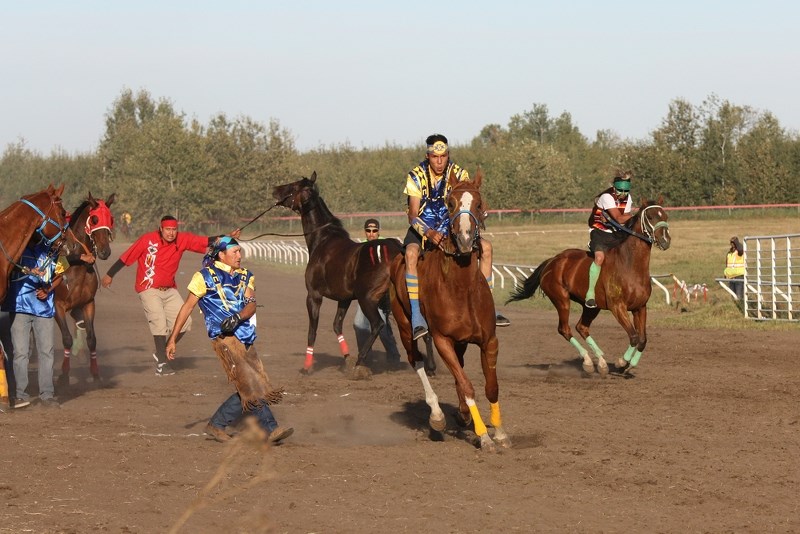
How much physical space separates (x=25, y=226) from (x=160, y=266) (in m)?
3.31

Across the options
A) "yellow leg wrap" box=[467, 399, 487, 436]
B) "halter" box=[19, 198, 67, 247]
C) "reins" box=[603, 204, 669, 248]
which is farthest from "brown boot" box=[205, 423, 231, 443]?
"reins" box=[603, 204, 669, 248]

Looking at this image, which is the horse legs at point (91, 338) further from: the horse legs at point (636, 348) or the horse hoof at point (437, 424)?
the horse legs at point (636, 348)

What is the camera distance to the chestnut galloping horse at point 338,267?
1396cm

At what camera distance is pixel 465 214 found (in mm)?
8352

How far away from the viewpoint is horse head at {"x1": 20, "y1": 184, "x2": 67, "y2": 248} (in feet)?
35.5

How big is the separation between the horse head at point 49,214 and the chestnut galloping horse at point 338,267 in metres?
4.19

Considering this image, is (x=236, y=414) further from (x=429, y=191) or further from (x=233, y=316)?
(x=429, y=191)

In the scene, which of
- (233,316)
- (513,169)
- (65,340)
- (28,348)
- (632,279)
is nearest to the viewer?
(233,316)

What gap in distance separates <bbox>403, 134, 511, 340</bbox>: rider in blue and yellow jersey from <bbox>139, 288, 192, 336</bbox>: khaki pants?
17.7 feet

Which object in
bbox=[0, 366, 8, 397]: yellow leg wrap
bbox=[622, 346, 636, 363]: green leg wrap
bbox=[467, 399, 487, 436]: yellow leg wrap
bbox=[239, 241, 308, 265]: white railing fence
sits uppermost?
Result: bbox=[0, 366, 8, 397]: yellow leg wrap

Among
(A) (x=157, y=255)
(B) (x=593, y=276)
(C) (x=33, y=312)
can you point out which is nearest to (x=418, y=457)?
(C) (x=33, y=312)

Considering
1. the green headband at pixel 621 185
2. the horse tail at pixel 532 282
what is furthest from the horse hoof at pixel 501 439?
the horse tail at pixel 532 282

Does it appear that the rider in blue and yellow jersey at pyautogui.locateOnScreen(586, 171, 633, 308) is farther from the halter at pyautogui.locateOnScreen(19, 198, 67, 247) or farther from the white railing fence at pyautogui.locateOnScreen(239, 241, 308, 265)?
the white railing fence at pyautogui.locateOnScreen(239, 241, 308, 265)

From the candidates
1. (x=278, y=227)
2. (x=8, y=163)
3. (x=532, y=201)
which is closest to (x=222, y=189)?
(x=278, y=227)
